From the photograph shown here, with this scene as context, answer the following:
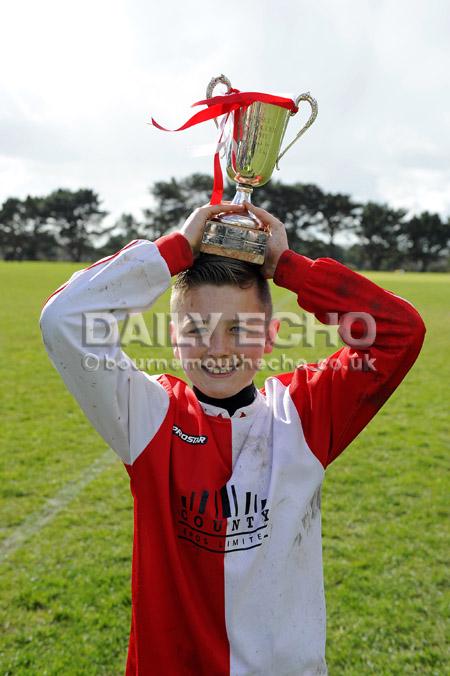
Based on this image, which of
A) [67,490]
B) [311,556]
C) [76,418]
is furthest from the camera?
[76,418]

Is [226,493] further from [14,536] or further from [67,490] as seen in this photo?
[67,490]

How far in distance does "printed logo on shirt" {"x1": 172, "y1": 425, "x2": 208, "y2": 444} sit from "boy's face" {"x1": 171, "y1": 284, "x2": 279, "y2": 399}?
134mm

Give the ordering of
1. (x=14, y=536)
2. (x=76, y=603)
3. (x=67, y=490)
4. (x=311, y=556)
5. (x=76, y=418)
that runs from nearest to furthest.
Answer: (x=311, y=556) < (x=76, y=603) < (x=14, y=536) < (x=67, y=490) < (x=76, y=418)

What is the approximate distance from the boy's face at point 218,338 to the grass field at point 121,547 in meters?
1.63

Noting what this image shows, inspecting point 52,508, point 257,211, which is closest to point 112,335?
A: point 257,211

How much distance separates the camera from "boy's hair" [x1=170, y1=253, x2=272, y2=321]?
172 centimetres

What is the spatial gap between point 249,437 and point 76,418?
4694mm

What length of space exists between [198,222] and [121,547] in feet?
8.18

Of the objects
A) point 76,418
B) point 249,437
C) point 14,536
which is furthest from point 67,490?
point 249,437

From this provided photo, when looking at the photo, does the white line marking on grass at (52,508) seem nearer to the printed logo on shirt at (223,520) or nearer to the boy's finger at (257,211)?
the printed logo on shirt at (223,520)

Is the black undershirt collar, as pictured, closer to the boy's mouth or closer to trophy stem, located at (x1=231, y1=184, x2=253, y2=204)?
the boy's mouth

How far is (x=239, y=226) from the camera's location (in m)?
1.64

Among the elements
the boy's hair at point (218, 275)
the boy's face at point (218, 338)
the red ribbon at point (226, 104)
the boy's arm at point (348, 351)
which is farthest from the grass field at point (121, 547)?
the red ribbon at point (226, 104)

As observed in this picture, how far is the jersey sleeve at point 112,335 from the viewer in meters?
1.48
